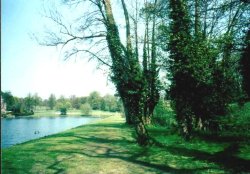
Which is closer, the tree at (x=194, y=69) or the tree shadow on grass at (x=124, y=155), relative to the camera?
the tree shadow on grass at (x=124, y=155)

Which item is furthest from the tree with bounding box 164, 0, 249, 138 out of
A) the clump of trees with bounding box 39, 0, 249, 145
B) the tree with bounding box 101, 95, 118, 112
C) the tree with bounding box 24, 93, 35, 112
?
the tree with bounding box 24, 93, 35, 112

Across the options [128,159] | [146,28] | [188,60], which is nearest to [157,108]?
[146,28]

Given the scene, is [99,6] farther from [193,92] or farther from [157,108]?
[157,108]

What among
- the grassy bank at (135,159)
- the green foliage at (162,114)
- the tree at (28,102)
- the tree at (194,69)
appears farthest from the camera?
the tree at (28,102)

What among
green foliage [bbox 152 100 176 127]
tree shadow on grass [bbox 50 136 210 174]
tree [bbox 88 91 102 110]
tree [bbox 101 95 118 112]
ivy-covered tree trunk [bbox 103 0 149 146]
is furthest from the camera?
tree [bbox 88 91 102 110]

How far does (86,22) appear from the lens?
20500 mm

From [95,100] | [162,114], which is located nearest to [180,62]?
[162,114]

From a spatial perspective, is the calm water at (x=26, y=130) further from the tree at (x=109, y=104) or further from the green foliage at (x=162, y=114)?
the tree at (x=109, y=104)

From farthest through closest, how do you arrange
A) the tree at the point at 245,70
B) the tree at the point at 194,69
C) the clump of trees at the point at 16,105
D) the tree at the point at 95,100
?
the tree at the point at 95,100 < the clump of trees at the point at 16,105 < the tree at the point at 245,70 < the tree at the point at 194,69

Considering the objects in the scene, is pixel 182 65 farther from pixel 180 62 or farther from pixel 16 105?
pixel 16 105

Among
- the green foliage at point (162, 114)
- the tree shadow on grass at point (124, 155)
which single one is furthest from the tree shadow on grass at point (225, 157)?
the green foliage at point (162, 114)

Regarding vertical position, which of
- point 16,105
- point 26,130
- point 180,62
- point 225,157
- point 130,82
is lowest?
point 26,130

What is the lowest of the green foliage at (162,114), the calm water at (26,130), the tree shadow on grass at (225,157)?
the calm water at (26,130)

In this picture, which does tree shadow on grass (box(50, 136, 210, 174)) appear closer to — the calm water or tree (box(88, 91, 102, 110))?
the calm water
